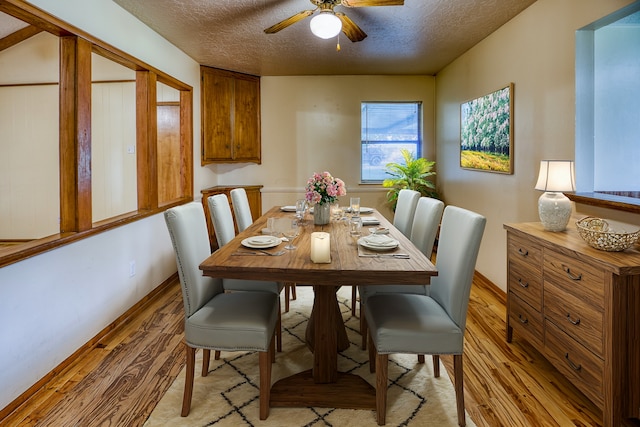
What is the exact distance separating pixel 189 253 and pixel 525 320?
202 cm

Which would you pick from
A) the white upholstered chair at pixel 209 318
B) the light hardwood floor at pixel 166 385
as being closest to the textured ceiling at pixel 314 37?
the white upholstered chair at pixel 209 318

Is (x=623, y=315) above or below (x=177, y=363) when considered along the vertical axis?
above

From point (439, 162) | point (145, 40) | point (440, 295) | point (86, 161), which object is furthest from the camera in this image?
point (439, 162)

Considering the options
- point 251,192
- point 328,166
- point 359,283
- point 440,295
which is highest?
point 328,166

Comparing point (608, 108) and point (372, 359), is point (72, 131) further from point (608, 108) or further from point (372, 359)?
point (608, 108)

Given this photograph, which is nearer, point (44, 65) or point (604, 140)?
point (604, 140)

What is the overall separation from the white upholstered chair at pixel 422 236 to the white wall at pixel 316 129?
3.01 metres

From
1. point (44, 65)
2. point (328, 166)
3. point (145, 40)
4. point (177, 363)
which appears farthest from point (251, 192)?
point (177, 363)

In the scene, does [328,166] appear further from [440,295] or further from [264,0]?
[440,295]

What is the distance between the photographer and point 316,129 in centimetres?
573

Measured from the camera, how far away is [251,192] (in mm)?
5648

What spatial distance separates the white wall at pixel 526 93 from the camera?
2584 millimetres

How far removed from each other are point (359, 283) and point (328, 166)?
4.20m

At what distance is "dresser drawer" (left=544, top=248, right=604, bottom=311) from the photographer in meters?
1.79
